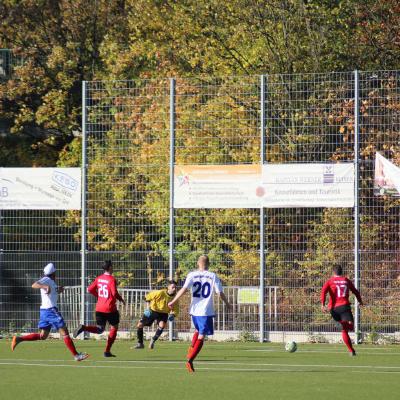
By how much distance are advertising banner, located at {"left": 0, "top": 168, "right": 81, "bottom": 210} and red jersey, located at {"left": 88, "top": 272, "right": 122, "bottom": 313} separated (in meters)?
5.95

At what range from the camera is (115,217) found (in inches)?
1177

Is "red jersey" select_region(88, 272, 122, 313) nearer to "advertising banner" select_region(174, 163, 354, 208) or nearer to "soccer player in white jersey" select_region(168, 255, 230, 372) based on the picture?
"soccer player in white jersey" select_region(168, 255, 230, 372)

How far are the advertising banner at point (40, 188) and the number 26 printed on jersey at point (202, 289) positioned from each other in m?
10.1

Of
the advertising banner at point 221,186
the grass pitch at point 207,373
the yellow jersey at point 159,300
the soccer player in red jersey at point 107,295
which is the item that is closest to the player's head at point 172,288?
the yellow jersey at point 159,300

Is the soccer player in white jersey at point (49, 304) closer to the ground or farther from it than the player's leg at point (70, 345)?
farther from it

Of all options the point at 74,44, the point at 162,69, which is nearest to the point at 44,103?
the point at 74,44

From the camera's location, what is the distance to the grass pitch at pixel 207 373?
16547 millimetres

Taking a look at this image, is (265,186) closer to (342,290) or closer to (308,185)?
(308,185)

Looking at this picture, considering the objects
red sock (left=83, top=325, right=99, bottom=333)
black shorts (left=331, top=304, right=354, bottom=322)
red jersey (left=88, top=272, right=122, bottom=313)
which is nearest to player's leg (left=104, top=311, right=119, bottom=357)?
red jersey (left=88, top=272, right=122, bottom=313)

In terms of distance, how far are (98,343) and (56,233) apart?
134 inches

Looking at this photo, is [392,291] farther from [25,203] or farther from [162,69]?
[162,69]

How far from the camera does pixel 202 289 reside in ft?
67.0

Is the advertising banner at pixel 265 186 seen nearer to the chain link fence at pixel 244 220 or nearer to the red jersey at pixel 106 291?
the chain link fence at pixel 244 220

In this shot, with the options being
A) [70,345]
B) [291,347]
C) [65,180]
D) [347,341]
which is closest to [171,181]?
[65,180]
